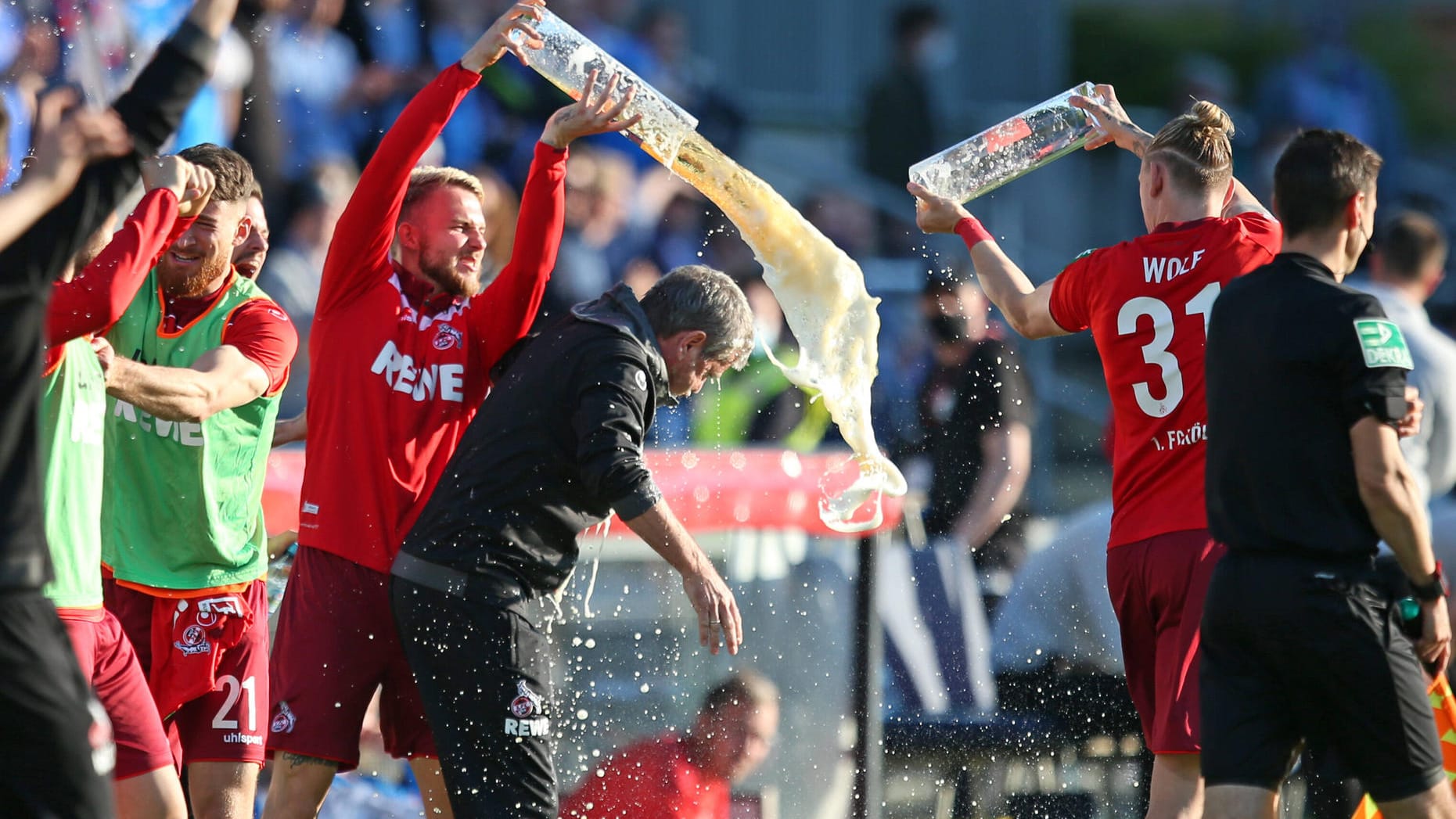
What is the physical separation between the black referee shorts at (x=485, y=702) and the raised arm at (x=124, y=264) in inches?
45.0

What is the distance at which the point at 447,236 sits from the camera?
17.5 ft

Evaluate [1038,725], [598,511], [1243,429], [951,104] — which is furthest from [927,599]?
[951,104]

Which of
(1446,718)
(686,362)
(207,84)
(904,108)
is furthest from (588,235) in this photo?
(1446,718)

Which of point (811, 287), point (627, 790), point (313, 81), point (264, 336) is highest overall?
point (313, 81)

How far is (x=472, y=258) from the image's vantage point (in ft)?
17.7

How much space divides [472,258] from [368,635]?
126 cm

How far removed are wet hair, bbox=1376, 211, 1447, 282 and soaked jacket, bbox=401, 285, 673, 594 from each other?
169 inches

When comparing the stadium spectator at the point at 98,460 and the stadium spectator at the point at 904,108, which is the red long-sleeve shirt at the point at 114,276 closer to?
the stadium spectator at the point at 98,460

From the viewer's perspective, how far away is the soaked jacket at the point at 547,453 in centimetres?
459

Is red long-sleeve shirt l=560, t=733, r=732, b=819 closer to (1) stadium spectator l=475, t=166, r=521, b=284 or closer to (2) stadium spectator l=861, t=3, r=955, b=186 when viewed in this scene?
(1) stadium spectator l=475, t=166, r=521, b=284

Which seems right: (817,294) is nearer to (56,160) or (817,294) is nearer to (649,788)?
(649,788)

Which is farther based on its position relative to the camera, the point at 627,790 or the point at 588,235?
the point at 588,235

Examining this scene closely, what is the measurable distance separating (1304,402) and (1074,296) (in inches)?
51.3

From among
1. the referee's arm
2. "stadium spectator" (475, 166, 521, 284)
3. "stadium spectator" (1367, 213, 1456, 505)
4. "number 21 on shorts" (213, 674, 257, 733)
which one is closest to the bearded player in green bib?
"number 21 on shorts" (213, 674, 257, 733)
